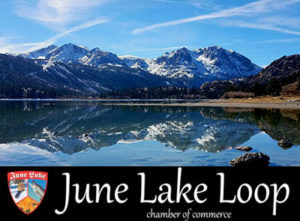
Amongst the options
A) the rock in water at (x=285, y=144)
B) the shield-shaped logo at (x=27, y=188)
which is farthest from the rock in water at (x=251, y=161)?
the shield-shaped logo at (x=27, y=188)

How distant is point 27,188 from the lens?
555 inches

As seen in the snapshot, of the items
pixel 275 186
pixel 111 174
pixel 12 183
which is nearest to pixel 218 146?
pixel 275 186

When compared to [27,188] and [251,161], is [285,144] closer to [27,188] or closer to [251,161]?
[251,161]

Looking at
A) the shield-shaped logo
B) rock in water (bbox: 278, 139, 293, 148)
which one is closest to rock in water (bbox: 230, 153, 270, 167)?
rock in water (bbox: 278, 139, 293, 148)

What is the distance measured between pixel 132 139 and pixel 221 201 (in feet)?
115

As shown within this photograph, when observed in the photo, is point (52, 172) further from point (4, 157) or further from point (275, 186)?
point (4, 157)

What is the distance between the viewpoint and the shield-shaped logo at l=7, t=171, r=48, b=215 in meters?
14.0

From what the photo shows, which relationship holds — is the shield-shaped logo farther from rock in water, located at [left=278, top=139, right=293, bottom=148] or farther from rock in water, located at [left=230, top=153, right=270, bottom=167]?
rock in water, located at [left=278, top=139, right=293, bottom=148]

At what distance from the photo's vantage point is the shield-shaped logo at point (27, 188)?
1405 centimetres

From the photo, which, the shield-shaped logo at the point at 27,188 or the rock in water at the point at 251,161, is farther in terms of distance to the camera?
the rock in water at the point at 251,161

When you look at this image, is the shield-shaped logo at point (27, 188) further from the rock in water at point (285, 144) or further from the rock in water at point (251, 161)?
the rock in water at point (285, 144)

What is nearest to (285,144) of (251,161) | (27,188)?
(251,161)

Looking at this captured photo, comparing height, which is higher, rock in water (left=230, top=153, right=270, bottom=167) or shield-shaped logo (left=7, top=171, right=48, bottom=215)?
shield-shaped logo (left=7, top=171, right=48, bottom=215)

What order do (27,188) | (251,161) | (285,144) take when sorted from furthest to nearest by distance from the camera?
1. (285,144)
2. (251,161)
3. (27,188)
